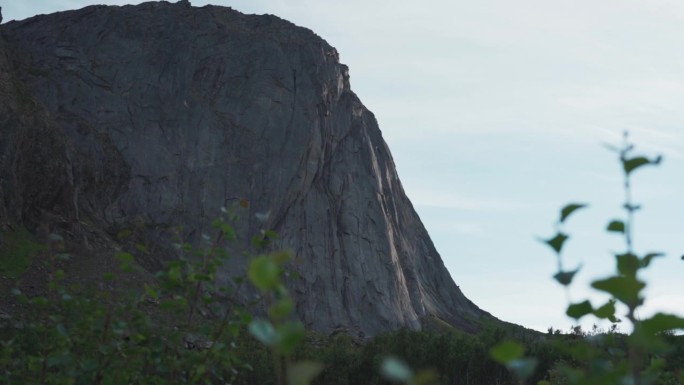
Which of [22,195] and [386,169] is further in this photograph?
[386,169]

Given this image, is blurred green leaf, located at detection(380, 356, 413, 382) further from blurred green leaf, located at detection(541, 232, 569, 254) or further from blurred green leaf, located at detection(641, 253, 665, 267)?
blurred green leaf, located at detection(641, 253, 665, 267)

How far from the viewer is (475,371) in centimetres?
3284

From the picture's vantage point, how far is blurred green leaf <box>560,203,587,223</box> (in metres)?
2.02

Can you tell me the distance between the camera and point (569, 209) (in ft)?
6.71

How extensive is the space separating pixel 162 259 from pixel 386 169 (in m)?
31.0

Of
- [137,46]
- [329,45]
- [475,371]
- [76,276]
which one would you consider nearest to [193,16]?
[137,46]

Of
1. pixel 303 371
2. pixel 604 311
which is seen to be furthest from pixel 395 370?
pixel 604 311

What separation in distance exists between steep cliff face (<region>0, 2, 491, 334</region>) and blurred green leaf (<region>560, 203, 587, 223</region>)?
49.5 metres

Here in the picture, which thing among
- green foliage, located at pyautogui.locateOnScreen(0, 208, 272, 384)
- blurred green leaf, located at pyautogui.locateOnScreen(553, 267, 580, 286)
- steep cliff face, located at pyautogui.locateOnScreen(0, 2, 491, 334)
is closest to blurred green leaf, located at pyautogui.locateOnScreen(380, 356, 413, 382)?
blurred green leaf, located at pyautogui.locateOnScreen(553, 267, 580, 286)

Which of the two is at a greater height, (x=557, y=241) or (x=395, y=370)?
(x=557, y=241)

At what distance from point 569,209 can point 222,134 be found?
61.8 m

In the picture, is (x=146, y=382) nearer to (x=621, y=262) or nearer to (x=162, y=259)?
(x=621, y=262)

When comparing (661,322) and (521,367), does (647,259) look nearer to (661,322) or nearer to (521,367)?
(661,322)

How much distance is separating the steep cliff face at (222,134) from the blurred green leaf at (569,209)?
4953cm
